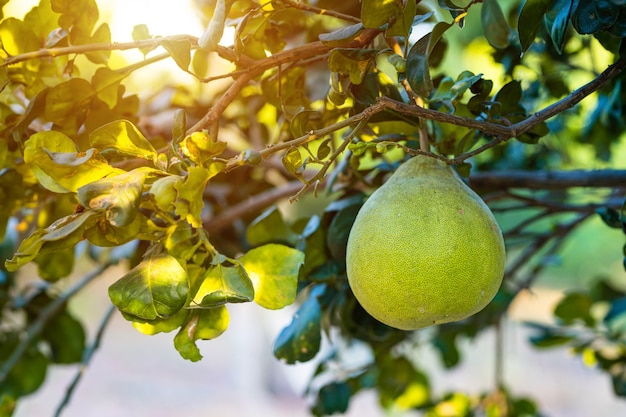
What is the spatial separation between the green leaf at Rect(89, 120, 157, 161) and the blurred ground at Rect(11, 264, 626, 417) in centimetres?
327

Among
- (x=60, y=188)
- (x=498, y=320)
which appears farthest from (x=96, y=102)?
(x=498, y=320)

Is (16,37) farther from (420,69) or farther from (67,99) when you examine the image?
(420,69)

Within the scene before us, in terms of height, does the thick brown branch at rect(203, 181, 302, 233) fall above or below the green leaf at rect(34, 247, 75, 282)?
below

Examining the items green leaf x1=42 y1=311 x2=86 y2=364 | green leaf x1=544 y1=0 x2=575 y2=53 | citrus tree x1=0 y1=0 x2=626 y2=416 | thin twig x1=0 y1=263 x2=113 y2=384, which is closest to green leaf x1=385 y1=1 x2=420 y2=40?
citrus tree x1=0 y1=0 x2=626 y2=416

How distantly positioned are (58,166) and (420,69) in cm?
26

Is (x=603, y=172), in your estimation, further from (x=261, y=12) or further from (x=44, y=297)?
(x=44, y=297)

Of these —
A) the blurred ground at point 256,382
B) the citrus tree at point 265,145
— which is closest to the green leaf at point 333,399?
the citrus tree at point 265,145

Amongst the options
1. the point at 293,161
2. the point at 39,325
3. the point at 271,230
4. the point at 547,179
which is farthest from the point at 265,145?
the point at 39,325

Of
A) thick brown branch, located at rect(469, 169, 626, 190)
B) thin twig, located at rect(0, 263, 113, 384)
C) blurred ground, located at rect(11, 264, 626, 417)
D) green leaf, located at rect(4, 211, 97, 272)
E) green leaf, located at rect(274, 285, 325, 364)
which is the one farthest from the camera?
blurred ground, located at rect(11, 264, 626, 417)

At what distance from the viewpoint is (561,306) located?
1280 mm

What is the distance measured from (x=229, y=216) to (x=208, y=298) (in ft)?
1.93

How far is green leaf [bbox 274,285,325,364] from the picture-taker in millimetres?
645

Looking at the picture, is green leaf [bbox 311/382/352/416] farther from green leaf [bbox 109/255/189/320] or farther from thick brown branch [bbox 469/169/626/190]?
green leaf [bbox 109/255/189/320]

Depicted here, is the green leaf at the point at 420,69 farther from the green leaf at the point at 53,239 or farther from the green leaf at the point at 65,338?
the green leaf at the point at 65,338
